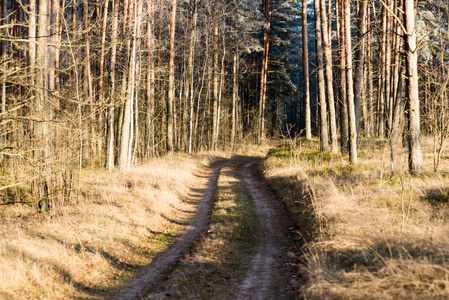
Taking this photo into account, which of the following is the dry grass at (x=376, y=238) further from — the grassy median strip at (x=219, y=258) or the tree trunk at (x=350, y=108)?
the tree trunk at (x=350, y=108)

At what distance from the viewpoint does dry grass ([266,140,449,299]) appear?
4379 mm

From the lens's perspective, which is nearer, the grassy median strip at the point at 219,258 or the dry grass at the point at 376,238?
→ the dry grass at the point at 376,238

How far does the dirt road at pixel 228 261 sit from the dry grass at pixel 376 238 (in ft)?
1.89

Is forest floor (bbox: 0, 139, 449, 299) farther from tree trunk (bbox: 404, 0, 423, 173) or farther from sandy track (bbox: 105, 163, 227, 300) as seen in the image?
tree trunk (bbox: 404, 0, 423, 173)

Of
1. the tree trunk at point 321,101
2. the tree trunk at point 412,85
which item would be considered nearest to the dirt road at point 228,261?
the tree trunk at point 412,85

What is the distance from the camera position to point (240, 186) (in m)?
15.4

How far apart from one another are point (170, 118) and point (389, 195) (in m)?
17.1

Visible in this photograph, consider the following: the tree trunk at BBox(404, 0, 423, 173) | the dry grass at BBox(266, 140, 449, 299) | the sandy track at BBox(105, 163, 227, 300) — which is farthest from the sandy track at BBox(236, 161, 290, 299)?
the tree trunk at BBox(404, 0, 423, 173)

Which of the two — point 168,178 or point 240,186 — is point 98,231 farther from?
point 240,186

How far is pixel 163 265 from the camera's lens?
287 inches

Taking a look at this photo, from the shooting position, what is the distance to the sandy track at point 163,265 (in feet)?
19.7

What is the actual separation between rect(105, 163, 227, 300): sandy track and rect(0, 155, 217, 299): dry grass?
0.28 m

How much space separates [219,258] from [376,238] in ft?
10.2

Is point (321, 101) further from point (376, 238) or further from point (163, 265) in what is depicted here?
point (163, 265)
